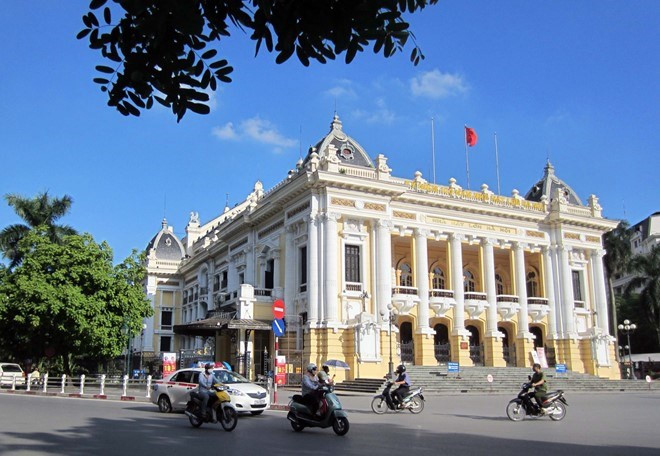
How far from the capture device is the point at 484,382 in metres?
34.3

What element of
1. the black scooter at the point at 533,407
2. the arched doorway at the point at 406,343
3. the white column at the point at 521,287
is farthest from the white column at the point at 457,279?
the black scooter at the point at 533,407

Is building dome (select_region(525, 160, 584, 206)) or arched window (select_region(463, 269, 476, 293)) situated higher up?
building dome (select_region(525, 160, 584, 206))

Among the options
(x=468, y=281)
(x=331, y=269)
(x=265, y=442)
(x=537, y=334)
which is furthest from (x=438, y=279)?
(x=265, y=442)

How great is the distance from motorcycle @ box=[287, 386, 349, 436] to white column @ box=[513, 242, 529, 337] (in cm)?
3057

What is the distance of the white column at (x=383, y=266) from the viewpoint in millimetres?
36344

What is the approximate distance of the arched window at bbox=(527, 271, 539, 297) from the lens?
4541cm

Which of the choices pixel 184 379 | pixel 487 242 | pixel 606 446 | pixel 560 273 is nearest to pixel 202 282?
pixel 487 242

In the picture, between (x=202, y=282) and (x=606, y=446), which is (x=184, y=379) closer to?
(x=606, y=446)

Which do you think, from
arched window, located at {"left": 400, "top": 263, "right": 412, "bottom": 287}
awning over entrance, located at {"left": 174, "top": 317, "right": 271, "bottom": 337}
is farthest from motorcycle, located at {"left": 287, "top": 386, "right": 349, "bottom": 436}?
arched window, located at {"left": 400, "top": 263, "right": 412, "bottom": 287}

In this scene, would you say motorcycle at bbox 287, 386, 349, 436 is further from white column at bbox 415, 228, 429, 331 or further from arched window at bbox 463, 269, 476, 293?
arched window at bbox 463, 269, 476, 293

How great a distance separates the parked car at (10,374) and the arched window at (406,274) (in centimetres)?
2359

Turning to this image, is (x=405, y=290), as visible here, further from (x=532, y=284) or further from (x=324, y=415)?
(x=324, y=415)

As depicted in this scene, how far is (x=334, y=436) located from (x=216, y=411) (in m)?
2.79

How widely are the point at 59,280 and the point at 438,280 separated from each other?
24483mm
